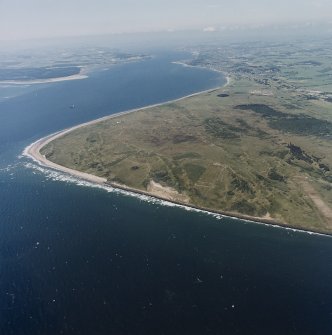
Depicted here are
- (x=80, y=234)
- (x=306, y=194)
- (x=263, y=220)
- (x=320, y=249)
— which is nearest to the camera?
(x=320, y=249)

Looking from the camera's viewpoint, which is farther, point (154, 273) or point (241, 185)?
point (241, 185)

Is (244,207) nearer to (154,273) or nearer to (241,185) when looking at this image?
(241,185)

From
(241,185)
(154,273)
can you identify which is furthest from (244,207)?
(154,273)

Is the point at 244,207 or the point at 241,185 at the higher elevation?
the point at 241,185

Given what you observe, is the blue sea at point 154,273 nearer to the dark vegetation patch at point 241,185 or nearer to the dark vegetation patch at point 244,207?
the dark vegetation patch at point 244,207

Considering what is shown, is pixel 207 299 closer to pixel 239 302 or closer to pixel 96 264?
pixel 239 302

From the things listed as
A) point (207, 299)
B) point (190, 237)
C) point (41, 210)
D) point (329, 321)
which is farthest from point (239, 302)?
point (41, 210)

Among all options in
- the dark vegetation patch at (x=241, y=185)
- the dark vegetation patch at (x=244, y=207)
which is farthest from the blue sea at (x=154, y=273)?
the dark vegetation patch at (x=241, y=185)

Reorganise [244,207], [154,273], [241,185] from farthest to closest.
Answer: [241,185], [244,207], [154,273]
